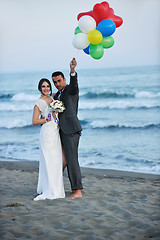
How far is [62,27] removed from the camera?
1532 cm

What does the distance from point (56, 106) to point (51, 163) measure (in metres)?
0.84

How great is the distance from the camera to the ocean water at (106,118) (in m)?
8.32

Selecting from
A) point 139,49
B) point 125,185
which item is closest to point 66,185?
point 125,185

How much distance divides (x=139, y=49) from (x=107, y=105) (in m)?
7.69

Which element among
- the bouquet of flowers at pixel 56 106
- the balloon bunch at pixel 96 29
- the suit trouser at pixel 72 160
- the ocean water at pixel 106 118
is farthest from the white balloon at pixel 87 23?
the ocean water at pixel 106 118

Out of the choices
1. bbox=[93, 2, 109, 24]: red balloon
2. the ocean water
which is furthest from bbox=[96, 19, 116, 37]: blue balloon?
the ocean water

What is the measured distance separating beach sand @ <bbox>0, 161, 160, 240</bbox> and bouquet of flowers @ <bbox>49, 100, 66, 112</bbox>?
125 cm

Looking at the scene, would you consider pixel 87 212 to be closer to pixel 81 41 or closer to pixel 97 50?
pixel 97 50

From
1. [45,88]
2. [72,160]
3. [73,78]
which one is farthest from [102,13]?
[72,160]

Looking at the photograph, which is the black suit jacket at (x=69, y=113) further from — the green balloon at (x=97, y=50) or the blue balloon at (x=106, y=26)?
the blue balloon at (x=106, y=26)

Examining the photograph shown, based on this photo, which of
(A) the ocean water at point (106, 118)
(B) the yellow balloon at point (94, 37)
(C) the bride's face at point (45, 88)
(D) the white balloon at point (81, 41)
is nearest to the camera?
(B) the yellow balloon at point (94, 37)

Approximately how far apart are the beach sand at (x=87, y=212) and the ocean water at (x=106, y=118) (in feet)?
7.08

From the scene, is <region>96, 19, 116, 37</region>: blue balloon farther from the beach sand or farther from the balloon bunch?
the beach sand

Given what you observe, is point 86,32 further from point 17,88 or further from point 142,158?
point 17,88
